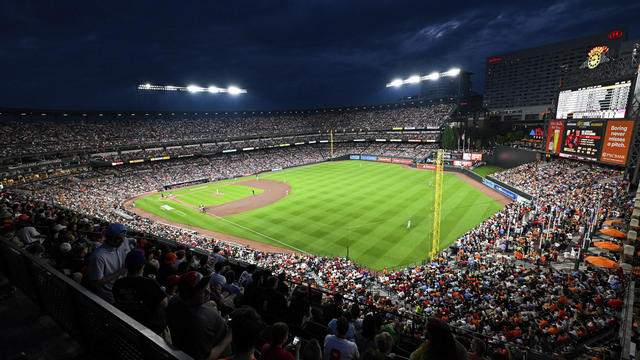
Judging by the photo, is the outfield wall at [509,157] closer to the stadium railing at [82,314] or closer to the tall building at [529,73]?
the stadium railing at [82,314]

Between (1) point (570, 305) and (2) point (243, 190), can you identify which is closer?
(1) point (570, 305)

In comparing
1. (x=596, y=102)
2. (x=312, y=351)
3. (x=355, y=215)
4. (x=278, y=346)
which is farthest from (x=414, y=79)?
(x=278, y=346)

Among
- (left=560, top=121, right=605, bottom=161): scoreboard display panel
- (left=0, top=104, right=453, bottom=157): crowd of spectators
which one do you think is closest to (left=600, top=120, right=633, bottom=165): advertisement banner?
(left=560, top=121, right=605, bottom=161): scoreboard display panel

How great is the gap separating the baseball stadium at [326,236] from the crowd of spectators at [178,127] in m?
0.61

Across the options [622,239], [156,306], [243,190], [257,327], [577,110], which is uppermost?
[577,110]

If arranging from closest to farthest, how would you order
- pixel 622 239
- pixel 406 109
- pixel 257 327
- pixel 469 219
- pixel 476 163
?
1. pixel 257 327
2. pixel 622 239
3. pixel 469 219
4. pixel 476 163
5. pixel 406 109

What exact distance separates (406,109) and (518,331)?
8819cm

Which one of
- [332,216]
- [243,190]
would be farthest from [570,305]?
[243,190]

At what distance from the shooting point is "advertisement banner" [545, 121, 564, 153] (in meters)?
32.5

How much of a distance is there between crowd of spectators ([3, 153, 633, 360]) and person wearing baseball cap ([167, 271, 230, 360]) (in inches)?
1.3

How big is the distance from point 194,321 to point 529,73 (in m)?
199

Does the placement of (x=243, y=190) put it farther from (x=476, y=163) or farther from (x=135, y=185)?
(x=476, y=163)

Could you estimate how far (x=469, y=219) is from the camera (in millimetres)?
30031

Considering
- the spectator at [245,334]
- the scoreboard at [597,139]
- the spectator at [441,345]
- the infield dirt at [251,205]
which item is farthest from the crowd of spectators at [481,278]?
the infield dirt at [251,205]
